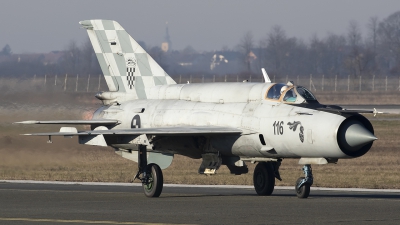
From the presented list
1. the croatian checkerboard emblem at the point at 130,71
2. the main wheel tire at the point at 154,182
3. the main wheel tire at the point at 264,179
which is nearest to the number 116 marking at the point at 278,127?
the main wheel tire at the point at 264,179

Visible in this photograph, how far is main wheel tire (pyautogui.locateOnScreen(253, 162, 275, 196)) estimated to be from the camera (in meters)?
20.4

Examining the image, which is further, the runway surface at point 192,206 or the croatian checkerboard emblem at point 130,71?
the croatian checkerboard emblem at point 130,71

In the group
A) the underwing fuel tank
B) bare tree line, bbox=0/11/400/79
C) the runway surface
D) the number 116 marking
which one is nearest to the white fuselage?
the number 116 marking

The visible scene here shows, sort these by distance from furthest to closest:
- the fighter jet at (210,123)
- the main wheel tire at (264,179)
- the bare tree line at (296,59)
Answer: the bare tree line at (296,59) → the main wheel tire at (264,179) → the fighter jet at (210,123)

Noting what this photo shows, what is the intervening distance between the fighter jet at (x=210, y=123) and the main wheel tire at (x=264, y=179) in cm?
2

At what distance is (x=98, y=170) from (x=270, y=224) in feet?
54.5

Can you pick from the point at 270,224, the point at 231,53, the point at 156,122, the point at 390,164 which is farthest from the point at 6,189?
the point at 231,53

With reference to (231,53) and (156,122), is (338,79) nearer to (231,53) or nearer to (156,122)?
(231,53)

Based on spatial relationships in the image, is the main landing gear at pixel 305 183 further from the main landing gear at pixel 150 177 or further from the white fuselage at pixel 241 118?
the main landing gear at pixel 150 177

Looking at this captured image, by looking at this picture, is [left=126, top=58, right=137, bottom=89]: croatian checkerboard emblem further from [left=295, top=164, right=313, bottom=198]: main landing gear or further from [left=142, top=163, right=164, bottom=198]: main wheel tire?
[left=295, top=164, right=313, bottom=198]: main landing gear

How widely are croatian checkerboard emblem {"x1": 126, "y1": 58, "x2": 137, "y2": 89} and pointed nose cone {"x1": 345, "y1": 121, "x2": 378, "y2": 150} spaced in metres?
8.06

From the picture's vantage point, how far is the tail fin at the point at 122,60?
23.4 meters

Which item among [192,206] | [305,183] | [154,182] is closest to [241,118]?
[305,183]

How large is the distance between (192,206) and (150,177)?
3.25 metres
